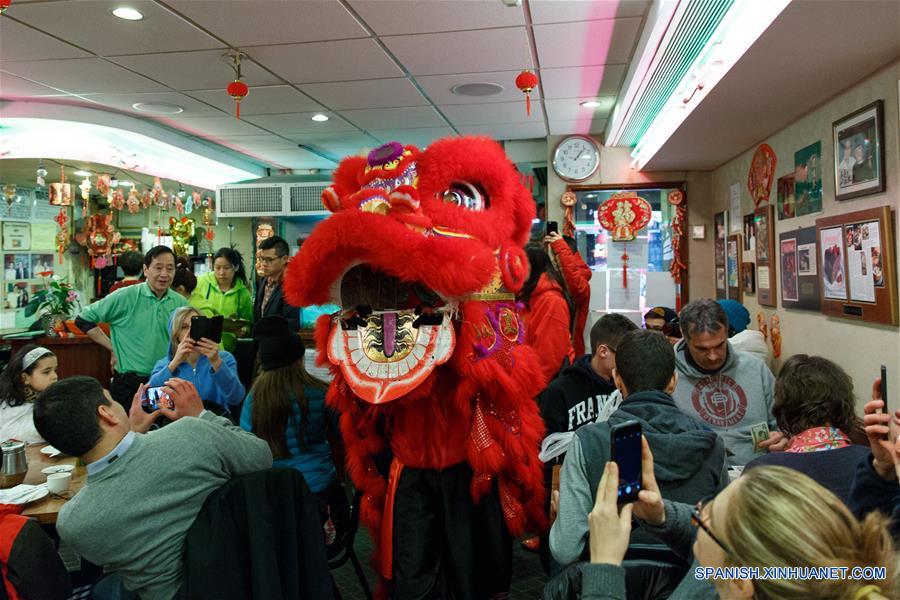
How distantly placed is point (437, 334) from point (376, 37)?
2.32m

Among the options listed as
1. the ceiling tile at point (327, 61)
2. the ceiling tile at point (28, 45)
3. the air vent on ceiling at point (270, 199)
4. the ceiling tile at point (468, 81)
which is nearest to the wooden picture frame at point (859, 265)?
the ceiling tile at point (468, 81)

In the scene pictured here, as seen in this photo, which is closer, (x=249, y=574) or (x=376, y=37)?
(x=249, y=574)

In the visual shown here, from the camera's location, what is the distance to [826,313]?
295cm

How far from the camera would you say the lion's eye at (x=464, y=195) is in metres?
1.94

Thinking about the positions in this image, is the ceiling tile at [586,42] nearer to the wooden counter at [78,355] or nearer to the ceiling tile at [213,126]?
the ceiling tile at [213,126]

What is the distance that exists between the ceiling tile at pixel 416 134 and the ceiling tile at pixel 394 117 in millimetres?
164

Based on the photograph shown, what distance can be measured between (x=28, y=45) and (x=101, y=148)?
2303 millimetres

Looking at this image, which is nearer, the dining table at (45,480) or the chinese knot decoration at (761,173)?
the dining table at (45,480)

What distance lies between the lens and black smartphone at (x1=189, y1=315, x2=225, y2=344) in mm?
2504

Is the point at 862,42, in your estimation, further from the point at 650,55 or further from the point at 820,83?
the point at 650,55

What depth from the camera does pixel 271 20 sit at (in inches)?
127

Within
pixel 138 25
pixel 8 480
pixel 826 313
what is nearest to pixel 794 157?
pixel 826 313

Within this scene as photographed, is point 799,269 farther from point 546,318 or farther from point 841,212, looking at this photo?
point 546,318

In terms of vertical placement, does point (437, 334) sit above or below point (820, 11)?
below
